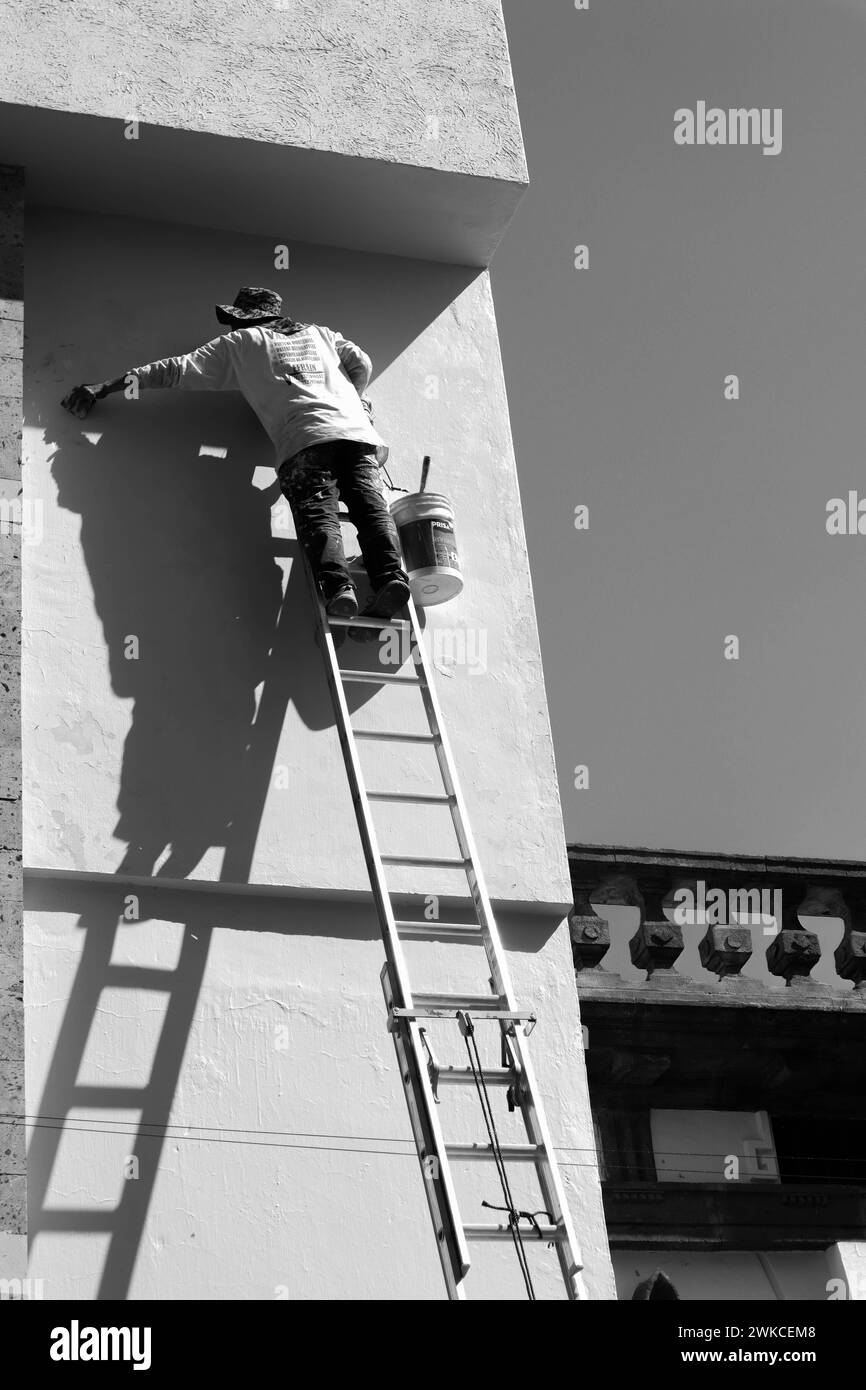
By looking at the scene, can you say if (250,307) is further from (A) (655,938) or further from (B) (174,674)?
(A) (655,938)

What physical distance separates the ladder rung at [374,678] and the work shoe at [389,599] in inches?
9.6

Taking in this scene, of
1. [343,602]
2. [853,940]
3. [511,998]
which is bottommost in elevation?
[511,998]

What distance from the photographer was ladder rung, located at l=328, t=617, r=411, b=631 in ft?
22.9

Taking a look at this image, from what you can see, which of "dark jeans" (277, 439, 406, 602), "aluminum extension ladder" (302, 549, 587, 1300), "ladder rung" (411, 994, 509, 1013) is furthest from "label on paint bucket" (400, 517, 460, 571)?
"ladder rung" (411, 994, 509, 1013)

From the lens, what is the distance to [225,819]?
6.78 metres

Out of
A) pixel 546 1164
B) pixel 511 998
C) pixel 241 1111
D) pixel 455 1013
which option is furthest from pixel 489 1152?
pixel 241 1111

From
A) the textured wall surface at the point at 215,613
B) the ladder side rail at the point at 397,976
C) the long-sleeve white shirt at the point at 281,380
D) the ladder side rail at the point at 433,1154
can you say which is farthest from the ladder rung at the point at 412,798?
the long-sleeve white shirt at the point at 281,380

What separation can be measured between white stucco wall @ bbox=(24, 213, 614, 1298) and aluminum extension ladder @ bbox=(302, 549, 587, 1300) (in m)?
0.31

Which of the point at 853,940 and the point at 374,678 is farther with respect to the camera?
the point at 853,940

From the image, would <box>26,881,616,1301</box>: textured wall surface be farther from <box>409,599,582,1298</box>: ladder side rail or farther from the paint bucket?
the paint bucket

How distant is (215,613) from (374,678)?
2.39 ft

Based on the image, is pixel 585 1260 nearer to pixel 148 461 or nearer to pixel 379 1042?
pixel 379 1042

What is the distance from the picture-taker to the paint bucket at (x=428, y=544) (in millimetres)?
7238
